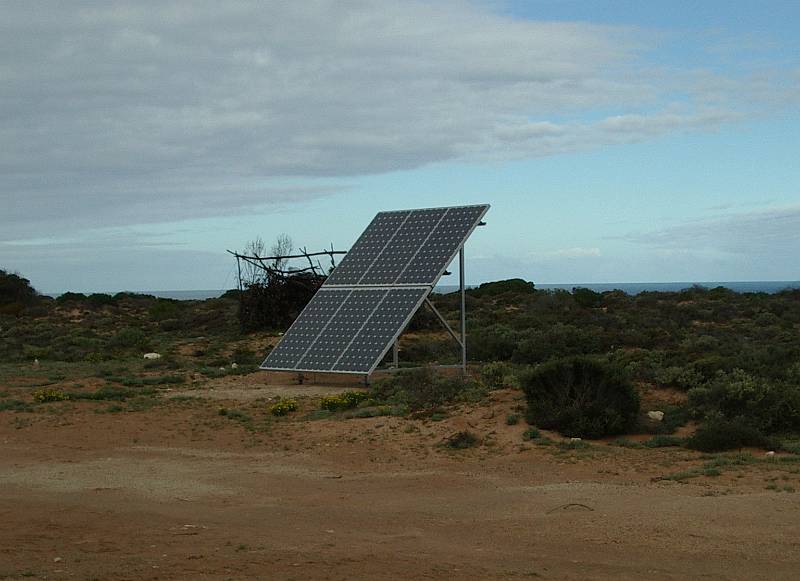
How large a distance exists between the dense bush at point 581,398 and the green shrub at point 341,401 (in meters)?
3.49

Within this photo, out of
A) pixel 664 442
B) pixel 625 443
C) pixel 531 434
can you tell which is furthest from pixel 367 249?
pixel 664 442

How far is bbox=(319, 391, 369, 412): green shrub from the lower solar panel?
1.44m

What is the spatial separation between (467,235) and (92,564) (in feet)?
47.6

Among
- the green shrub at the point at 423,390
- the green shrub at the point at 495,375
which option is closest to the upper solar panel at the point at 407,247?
the green shrub at the point at 495,375

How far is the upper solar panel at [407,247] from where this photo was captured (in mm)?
21344

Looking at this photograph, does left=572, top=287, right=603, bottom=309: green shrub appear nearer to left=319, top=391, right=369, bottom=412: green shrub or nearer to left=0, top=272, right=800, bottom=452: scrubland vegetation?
left=0, top=272, right=800, bottom=452: scrubland vegetation

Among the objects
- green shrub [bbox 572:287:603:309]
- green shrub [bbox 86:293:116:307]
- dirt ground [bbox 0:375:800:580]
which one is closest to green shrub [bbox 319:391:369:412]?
dirt ground [bbox 0:375:800:580]

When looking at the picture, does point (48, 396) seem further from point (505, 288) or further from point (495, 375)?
point (505, 288)

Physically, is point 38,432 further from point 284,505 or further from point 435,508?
point 435,508

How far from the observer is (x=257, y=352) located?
28812mm

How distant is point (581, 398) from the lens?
1456 cm

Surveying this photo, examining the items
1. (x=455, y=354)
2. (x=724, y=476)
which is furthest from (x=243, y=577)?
(x=455, y=354)

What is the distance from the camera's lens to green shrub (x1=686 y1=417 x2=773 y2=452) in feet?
43.0

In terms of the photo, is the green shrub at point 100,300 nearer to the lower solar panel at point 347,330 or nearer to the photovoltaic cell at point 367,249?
the photovoltaic cell at point 367,249
